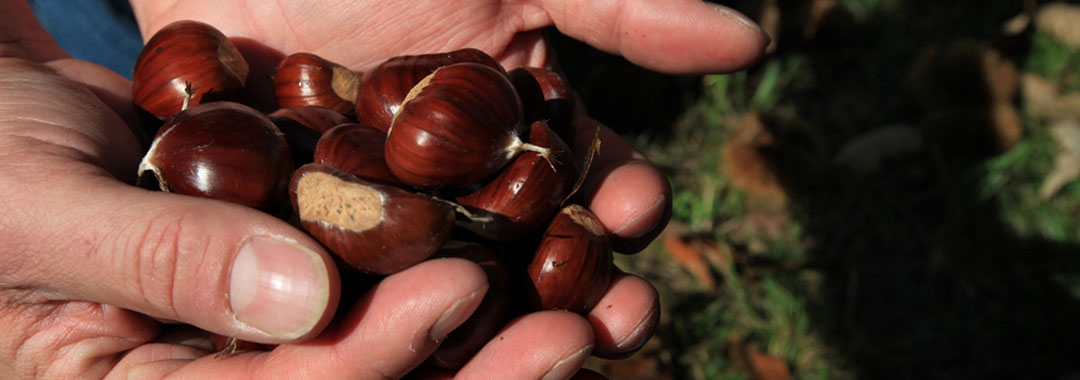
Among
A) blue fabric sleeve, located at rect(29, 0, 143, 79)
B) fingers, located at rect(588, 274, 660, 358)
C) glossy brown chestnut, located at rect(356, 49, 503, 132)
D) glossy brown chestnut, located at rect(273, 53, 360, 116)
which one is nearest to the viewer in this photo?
fingers, located at rect(588, 274, 660, 358)

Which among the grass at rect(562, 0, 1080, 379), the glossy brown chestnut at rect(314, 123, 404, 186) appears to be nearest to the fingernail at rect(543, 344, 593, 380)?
the glossy brown chestnut at rect(314, 123, 404, 186)

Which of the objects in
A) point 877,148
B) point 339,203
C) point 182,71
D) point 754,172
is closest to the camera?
point 339,203

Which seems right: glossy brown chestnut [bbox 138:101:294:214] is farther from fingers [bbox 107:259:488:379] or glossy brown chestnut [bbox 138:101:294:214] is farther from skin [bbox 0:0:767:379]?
fingers [bbox 107:259:488:379]

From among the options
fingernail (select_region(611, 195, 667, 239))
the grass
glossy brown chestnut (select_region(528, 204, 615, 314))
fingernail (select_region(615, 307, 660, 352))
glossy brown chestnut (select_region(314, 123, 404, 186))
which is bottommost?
the grass

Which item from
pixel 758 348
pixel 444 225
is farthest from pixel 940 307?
pixel 444 225

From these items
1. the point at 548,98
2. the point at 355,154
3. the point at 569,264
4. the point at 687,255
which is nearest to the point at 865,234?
the point at 687,255

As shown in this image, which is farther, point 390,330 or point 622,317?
point 622,317

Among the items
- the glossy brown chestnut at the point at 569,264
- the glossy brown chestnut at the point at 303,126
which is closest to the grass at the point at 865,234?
the glossy brown chestnut at the point at 569,264

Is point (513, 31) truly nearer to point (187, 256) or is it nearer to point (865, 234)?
point (187, 256)
